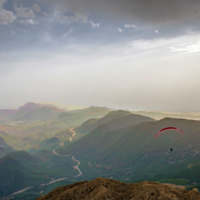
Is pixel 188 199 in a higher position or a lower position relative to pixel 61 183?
higher

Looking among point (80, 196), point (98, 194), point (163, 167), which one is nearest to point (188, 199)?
point (98, 194)

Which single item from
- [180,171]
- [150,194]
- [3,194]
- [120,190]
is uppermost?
[150,194]

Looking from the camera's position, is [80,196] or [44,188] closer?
[80,196]

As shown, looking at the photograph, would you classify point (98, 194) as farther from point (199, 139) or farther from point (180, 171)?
point (199, 139)

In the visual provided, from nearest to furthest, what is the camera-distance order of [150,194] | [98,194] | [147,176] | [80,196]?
[150,194]
[98,194]
[80,196]
[147,176]

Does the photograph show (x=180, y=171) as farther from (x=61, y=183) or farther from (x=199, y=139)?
(x=61, y=183)

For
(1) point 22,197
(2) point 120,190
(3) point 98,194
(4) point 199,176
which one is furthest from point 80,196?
(1) point 22,197

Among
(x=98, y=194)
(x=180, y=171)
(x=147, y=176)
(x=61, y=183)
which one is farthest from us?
(x=61, y=183)
